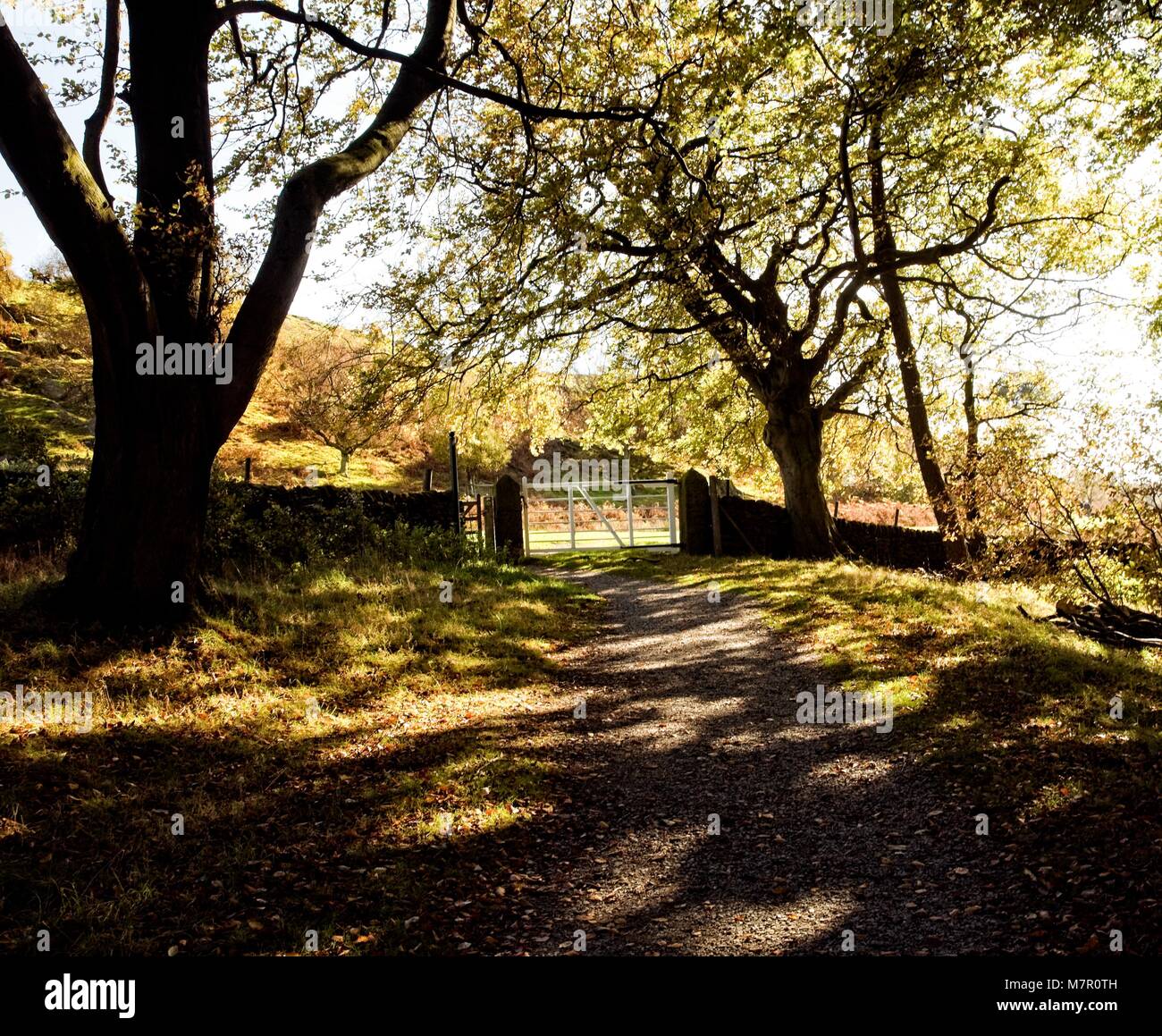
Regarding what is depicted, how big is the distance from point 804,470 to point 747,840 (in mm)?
12586

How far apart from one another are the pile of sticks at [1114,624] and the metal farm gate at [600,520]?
11898 mm

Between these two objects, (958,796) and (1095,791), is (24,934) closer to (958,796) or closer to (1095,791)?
(958,796)

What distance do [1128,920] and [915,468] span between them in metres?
19.1

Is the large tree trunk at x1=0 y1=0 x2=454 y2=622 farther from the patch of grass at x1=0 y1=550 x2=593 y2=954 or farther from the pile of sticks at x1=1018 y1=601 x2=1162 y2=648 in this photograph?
the pile of sticks at x1=1018 y1=601 x2=1162 y2=648

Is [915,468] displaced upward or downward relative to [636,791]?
upward

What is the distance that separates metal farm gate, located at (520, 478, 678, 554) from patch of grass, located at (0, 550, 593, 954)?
12.5m

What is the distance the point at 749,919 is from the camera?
376 cm

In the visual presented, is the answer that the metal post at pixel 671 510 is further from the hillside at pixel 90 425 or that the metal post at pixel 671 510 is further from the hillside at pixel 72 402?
the hillside at pixel 72 402

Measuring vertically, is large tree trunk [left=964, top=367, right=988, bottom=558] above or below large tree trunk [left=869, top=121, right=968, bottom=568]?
below

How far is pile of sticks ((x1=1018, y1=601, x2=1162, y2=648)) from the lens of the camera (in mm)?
8531

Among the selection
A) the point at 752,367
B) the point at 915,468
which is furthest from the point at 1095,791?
the point at 915,468

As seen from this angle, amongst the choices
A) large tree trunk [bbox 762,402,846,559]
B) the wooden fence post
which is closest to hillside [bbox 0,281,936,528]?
the wooden fence post

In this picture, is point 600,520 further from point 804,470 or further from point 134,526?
point 134,526

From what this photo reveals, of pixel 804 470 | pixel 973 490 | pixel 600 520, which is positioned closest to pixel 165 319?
pixel 973 490
